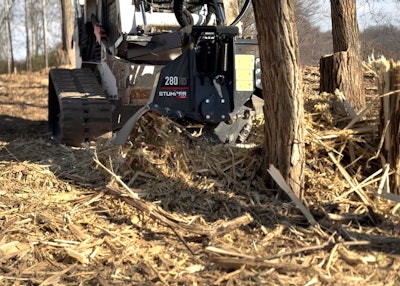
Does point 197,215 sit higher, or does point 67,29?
point 67,29

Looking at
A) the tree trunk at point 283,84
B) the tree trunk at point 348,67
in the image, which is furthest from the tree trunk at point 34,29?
the tree trunk at point 283,84

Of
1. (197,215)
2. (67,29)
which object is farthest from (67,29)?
(197,215)

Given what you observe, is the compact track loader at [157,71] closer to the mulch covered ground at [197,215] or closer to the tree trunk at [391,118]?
the mulch covered ground at [197,215]

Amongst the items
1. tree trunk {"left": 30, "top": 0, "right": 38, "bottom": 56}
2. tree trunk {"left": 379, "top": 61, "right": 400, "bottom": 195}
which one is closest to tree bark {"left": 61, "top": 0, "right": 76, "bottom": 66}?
Result: tree trunk {"left": 379, "top": 61, "right": 400, "bottom": 195}

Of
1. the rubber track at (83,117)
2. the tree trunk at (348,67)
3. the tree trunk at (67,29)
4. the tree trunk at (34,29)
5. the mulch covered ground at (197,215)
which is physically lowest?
the mulch covered ground at (197,215)

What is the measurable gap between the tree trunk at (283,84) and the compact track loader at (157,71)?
4.81ft

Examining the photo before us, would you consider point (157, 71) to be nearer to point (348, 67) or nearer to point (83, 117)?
point (83, 117)

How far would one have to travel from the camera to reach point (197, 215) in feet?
14.4

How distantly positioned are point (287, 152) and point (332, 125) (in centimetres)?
87

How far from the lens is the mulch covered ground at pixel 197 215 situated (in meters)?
3.53

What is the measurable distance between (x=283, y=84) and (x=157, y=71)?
327 cm

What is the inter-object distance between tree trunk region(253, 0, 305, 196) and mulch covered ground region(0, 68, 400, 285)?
302 mm

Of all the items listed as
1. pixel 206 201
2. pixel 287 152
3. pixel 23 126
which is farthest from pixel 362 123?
pixel 23 126

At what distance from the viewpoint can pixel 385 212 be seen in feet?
13.8
